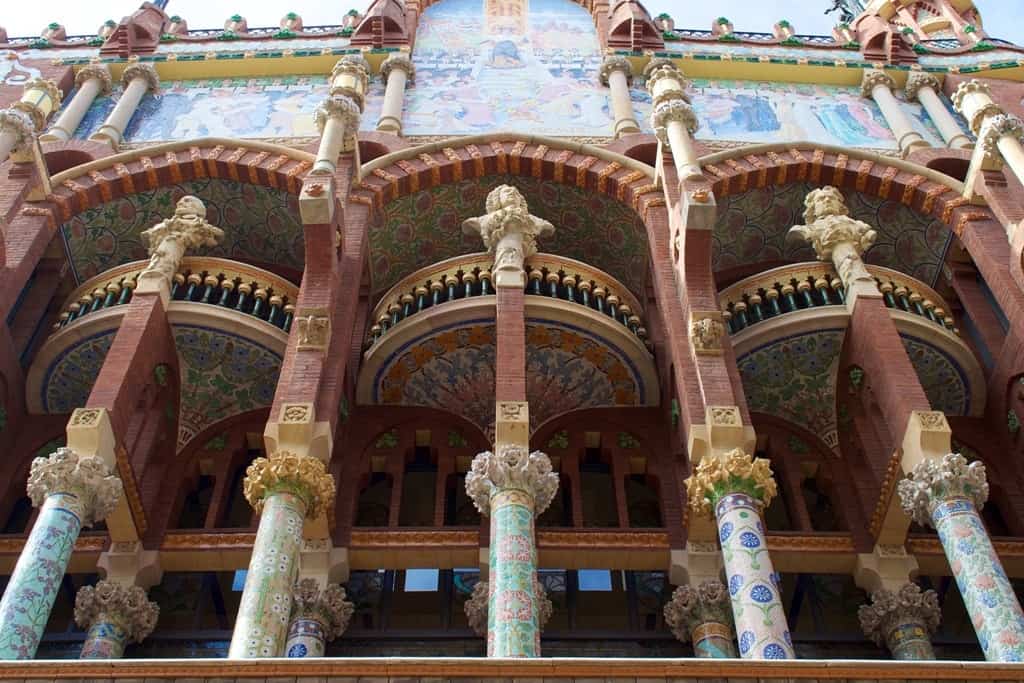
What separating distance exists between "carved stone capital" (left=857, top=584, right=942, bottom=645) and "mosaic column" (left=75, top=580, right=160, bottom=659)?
21.8 ft

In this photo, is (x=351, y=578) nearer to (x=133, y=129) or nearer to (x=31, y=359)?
(x=31, y=359)

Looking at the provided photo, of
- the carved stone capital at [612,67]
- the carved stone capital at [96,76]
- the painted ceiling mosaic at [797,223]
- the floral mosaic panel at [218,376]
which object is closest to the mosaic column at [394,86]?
the carved stone capital at [612,67]

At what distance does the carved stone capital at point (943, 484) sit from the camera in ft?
29.9

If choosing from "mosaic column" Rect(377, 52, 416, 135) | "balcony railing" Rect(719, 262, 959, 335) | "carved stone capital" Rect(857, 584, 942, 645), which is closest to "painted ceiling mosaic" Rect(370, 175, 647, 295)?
"mosaic column" Rect(377, 52, 416, 135)

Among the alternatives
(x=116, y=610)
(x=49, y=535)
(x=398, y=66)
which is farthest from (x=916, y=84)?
(x=49, y=535)

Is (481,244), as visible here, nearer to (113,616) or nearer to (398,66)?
(398,66)

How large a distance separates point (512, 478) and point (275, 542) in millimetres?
1876

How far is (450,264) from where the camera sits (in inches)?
506

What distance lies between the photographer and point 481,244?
14594 millimetres

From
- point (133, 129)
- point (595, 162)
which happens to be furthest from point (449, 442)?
point (133, 129)

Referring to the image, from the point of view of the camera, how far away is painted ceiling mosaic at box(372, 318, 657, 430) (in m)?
12.3

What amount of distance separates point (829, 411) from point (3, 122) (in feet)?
31.5

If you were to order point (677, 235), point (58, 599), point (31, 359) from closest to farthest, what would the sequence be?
point (58, 599) < point (677, 235) < point (31, 359)

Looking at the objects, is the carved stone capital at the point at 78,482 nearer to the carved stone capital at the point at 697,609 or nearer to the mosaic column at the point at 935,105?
the carved stone capital at the point at 697,609
